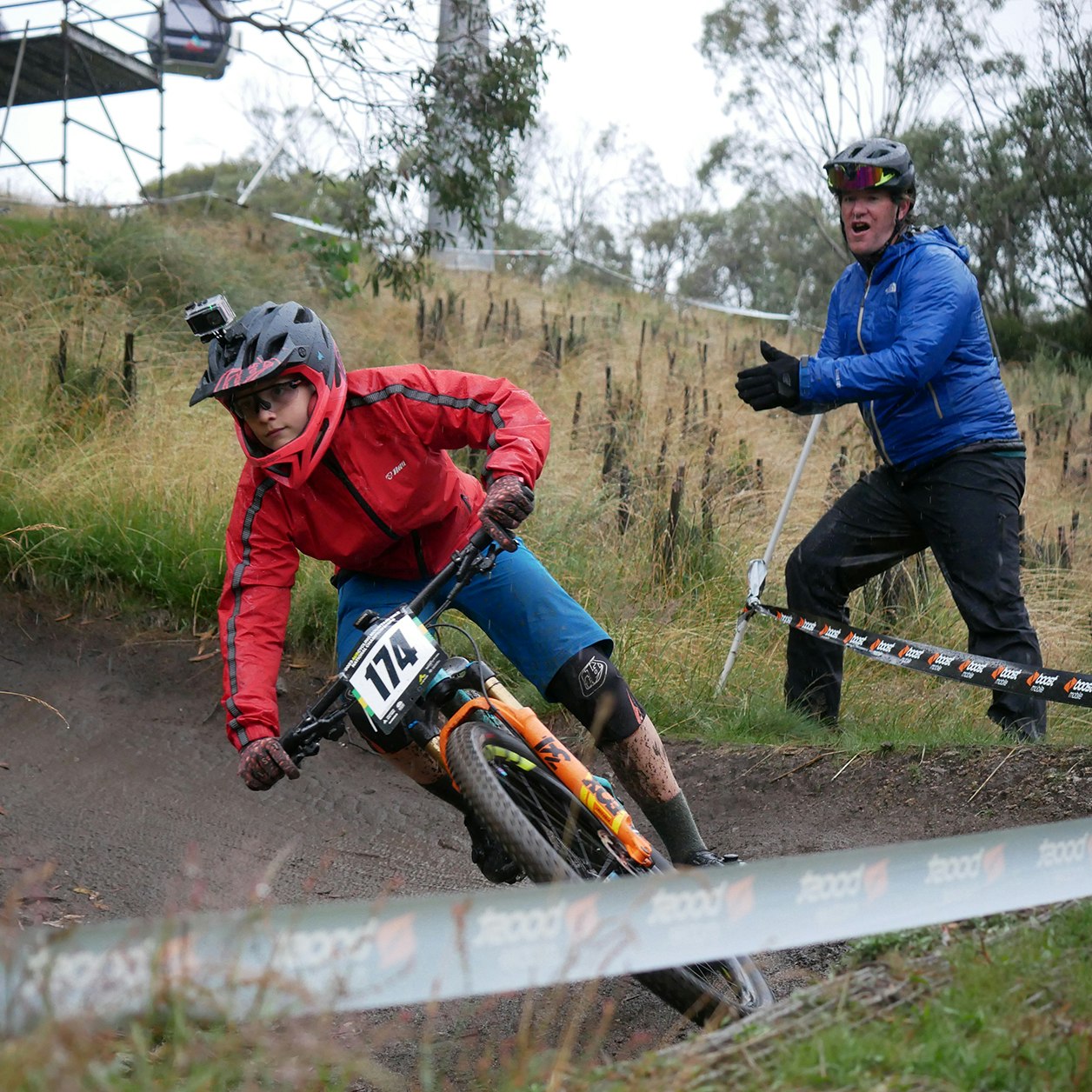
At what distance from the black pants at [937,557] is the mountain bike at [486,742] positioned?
7.55 feet

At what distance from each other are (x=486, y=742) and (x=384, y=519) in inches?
36.0

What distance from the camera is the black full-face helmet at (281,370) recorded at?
3.55 metres

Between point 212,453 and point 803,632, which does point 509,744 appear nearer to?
point 803,632

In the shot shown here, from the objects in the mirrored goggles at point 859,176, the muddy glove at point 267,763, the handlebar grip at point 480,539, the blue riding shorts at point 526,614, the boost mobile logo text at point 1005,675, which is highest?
the mirrored goggles at point 859,176

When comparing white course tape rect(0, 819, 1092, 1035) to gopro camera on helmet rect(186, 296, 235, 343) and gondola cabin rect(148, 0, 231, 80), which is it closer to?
gopro camera on helmet rect(186, 296, 235, 343)

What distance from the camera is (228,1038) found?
188cm

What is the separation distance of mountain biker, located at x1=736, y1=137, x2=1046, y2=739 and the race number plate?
2385 mm

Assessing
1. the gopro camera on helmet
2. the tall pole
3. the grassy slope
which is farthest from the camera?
the tall pole

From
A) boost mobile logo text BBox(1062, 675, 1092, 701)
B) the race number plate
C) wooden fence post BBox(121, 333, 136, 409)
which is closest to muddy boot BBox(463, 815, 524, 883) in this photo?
the race number plate

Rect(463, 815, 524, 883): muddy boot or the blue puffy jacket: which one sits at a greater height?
the blue puffy jacket

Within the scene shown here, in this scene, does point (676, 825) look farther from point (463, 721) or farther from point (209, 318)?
point (209, 318)

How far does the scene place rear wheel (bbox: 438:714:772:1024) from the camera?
301cm

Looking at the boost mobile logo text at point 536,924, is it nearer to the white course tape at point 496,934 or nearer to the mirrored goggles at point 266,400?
the white course tape at point 496,934

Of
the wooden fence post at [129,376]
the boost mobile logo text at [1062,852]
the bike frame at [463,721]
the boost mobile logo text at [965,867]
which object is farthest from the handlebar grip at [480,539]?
Result: the wooden fence post at [129,376]
